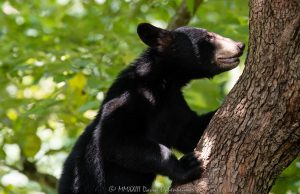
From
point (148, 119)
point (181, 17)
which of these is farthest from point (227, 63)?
point (181, 17)

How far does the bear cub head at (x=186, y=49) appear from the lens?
6.24 m

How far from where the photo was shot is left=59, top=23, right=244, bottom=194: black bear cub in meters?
5.38

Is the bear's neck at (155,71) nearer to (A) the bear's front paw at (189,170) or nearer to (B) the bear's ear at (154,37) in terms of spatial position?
(B) the bear's ear at (154,37)

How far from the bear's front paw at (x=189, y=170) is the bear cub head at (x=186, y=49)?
1.72m

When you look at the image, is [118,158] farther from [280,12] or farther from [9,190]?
[9,190]

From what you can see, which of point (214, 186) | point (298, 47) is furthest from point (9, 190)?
point (298, 47)

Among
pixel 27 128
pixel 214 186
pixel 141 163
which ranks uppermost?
pixel 27 128

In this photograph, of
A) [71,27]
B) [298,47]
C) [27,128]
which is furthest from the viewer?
[71,27]

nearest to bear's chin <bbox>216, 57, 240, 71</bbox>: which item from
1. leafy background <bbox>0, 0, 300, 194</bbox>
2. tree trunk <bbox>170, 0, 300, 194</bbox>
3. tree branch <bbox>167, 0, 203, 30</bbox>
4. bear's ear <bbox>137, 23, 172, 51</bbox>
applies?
leafy background <bbox>0, 0, 300, 194</bbox>

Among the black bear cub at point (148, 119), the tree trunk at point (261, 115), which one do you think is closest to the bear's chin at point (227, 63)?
the black bear cub at point (148, 119)

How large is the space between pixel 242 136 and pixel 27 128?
150 inches

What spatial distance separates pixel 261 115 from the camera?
4.31 meters

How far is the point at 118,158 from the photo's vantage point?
5.38 m

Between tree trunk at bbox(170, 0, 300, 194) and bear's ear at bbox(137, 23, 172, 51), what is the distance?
2.06 m
